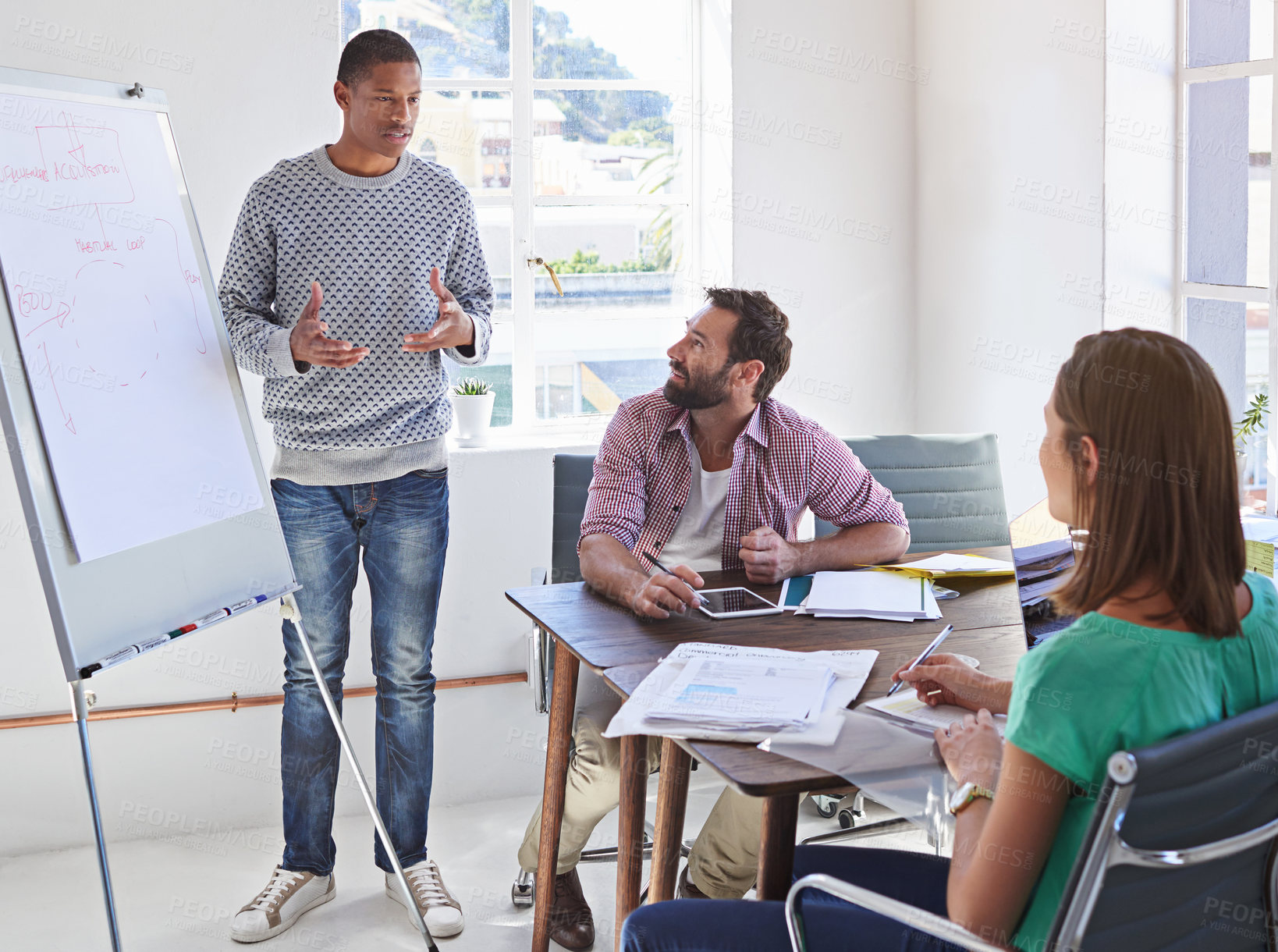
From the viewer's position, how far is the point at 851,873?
157 cm

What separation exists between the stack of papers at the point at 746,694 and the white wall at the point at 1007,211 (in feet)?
5.20

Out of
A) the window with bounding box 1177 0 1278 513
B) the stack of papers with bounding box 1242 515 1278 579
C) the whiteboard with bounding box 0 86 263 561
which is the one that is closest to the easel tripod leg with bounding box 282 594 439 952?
the whiteboard with bounding box 0 86 263 561

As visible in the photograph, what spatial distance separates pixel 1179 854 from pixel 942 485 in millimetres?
1798

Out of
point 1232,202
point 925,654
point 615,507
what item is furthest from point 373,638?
point 1232,202

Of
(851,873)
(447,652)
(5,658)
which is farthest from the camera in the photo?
(447,652)

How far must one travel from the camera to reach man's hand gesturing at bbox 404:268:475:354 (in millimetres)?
2307

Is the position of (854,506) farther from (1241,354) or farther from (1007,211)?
(1007,211)

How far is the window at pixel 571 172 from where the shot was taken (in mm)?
3205

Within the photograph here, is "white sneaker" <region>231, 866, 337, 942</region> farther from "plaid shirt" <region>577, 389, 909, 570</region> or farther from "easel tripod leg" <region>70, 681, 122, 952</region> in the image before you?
"plaid shirt" <region>577, 389, 909, 570</region>

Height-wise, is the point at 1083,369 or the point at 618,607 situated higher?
the point at 1083,369

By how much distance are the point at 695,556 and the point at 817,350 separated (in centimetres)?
121

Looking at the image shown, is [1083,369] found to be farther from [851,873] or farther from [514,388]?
[514,388]

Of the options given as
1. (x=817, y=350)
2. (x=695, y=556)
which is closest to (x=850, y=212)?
(x=817, y=350)

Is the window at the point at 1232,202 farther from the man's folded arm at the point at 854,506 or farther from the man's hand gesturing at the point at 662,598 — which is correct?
the man's hand gesturing at the point at 662,598
